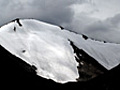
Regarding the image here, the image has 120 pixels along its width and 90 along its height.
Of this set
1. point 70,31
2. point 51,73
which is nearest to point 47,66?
point 51,73

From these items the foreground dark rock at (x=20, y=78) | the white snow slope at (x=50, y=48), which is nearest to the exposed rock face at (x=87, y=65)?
the white snow slope at (x=50, y=48)

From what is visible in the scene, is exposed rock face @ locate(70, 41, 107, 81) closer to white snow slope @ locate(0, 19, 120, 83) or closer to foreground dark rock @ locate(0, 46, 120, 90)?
white snow slope @ locate(0, 19, 120, 83)

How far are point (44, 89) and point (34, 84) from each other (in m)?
1.91

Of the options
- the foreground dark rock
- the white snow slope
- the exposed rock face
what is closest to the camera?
the foreground dark rock

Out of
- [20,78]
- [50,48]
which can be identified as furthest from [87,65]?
[20,78]

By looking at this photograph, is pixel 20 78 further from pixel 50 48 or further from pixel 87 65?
pixel 87 65

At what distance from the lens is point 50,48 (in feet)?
224

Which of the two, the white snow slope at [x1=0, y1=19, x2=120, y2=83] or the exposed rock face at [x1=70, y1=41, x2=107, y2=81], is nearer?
the white snow slope at [x1=0, y1=19, x2=120, y2=83]

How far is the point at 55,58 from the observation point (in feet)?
210

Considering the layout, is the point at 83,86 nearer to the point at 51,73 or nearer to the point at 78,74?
the point at 51,73

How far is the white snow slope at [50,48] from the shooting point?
55531mm

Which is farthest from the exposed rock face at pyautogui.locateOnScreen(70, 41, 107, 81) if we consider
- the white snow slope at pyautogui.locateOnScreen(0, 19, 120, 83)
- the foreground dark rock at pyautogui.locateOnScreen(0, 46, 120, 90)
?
the foreground dark rock at pyautogui.locateOnScreen(0, 46, 120, 90)

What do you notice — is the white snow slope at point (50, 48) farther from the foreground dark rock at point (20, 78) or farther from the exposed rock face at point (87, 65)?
the foreground dark rock at point (20, 78)

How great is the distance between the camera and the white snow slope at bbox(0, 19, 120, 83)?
55531 millimetres
